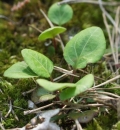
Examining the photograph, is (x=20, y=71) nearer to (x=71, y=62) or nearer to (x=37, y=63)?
(x=37, y=63)

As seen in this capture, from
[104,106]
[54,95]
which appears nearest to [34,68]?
[54,95]

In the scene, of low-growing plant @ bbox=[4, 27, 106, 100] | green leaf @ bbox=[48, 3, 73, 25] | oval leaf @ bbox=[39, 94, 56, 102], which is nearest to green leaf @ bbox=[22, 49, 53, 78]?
low-growing plant @ bbox=[4, 27, 106, 100]

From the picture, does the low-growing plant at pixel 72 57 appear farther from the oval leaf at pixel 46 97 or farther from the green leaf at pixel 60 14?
the green leaf at pixel 60 14

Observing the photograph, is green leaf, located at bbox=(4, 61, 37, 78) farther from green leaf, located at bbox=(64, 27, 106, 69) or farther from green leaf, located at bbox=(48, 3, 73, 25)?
green leaf, located at bbox=(48, 3, 73, 25)

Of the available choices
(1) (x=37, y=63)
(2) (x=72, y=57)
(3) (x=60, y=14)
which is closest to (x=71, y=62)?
(2) (x=72, y=57)

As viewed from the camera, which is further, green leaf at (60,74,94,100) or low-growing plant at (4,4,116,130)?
low-growing plant at (4,4,116,130)

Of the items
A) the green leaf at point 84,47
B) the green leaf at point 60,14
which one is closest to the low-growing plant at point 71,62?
the green leaf at point 84,47
